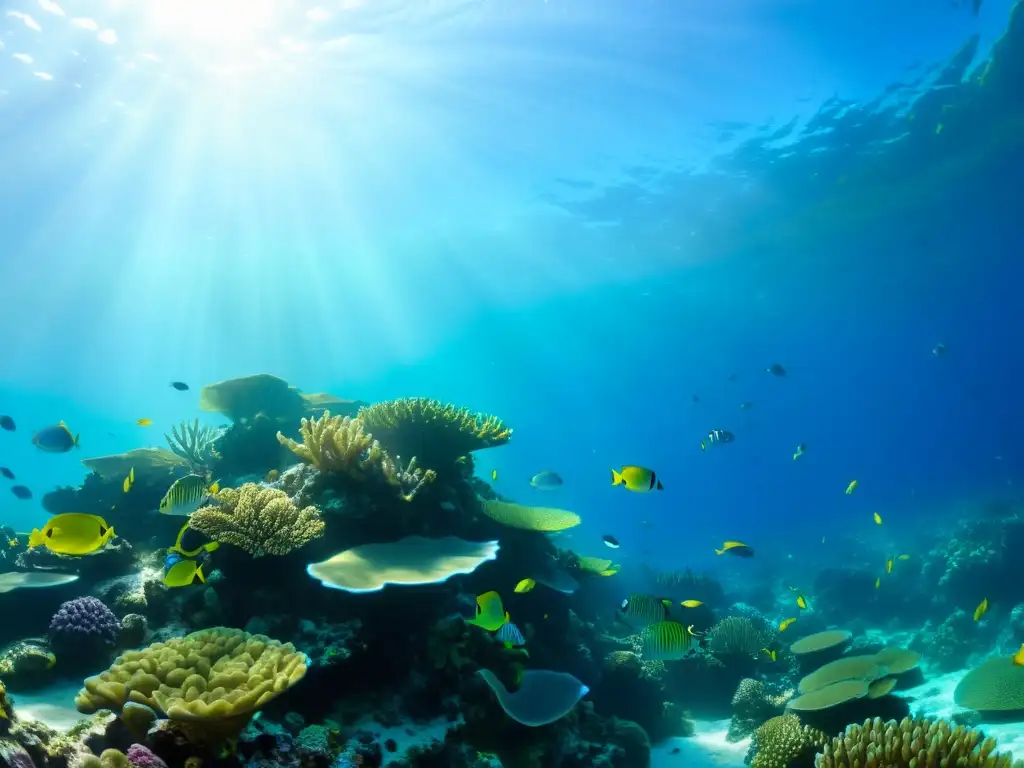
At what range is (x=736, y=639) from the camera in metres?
10.2

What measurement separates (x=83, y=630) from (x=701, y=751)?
8.04 m

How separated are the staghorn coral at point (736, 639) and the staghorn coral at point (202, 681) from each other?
876cm

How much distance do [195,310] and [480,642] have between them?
6292 cm

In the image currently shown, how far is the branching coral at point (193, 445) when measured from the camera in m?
10.4

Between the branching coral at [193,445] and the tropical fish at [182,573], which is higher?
the branching coral at [193,445]

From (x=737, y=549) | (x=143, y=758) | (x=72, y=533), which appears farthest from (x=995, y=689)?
(x=72, y=533)

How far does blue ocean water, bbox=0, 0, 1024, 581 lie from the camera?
2159 centimetres

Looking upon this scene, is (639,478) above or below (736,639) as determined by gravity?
above

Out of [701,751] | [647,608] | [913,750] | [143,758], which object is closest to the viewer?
[143,758]

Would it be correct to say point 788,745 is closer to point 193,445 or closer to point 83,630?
point 83,630

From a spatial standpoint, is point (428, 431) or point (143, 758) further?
point (428, 431)

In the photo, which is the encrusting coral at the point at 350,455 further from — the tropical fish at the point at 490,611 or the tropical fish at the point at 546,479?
the tropical fish at the point at 546,479

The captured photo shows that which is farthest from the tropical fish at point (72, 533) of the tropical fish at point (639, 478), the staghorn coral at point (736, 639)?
the staghorn coral at point (736, 639)

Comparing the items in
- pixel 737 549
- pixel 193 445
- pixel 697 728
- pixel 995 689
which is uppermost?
pixel 193 445
